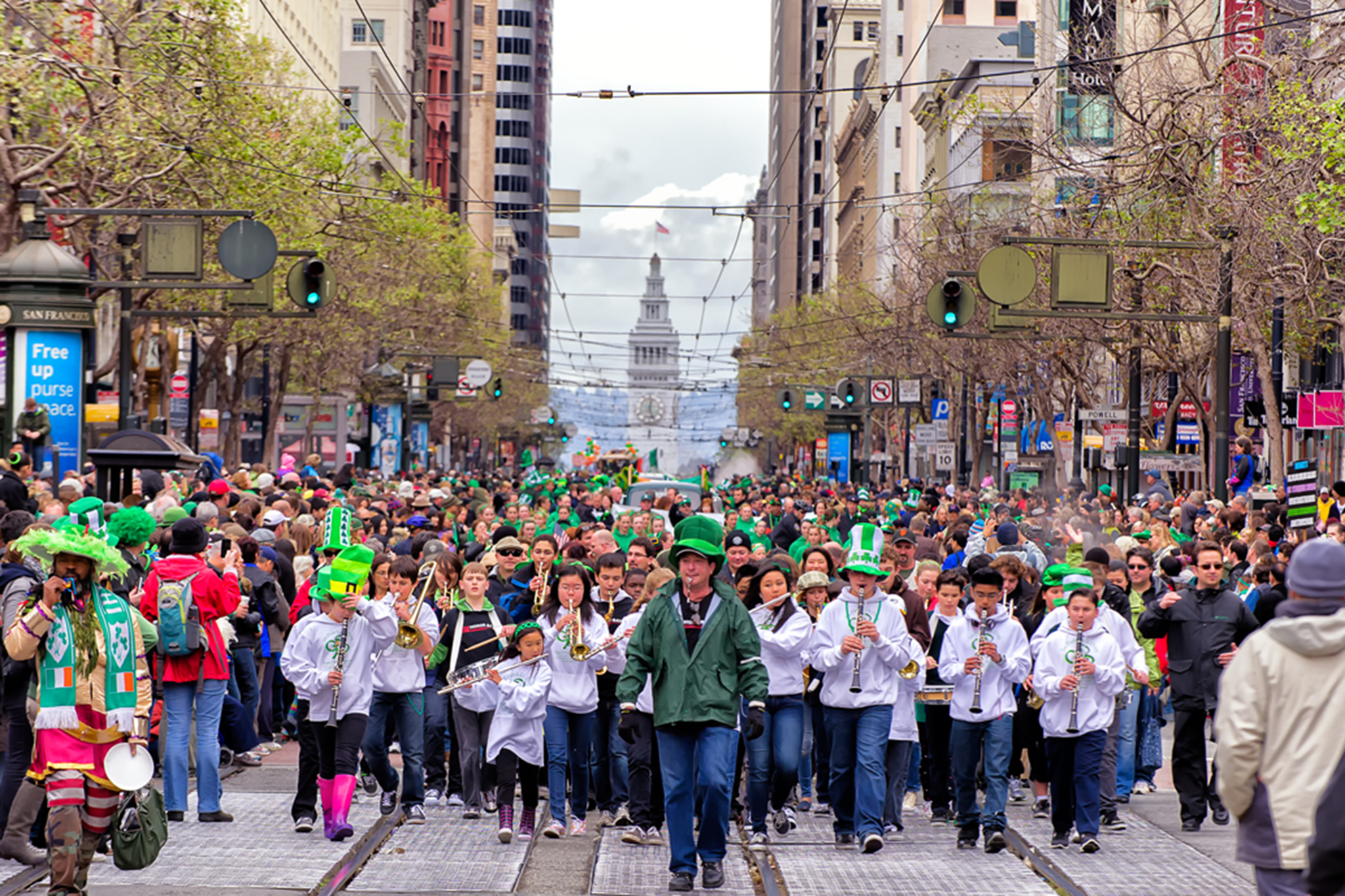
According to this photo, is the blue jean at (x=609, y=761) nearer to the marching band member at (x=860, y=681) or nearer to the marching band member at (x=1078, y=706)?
the marching band member at (x=860, y=681)

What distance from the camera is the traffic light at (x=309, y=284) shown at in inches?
845

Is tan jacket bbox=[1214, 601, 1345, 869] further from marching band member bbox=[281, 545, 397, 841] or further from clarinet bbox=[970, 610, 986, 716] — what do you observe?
marching band member bbox=[281, 545, 397, 841]

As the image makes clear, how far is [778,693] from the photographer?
1120cm

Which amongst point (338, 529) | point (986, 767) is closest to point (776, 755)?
point (986, 767)

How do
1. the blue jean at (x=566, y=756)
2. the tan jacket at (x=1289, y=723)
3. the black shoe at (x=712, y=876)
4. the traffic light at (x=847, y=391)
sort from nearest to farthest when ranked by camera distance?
the tan jacket at (x=1289, y=723) < the black shoe at (x=712, y=876) < the blue jean at (x=566, y=756) < the traffic light at (x=847, y=391)

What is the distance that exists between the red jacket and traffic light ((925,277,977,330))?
12637 millimetres

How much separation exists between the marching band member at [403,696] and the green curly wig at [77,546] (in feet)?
8.16

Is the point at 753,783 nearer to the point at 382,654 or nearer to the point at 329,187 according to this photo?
the point at 382,654

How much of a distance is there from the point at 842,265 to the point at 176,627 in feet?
342

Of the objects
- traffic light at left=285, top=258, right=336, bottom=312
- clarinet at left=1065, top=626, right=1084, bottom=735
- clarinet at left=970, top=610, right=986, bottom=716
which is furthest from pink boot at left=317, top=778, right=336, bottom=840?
traffic light at left=285, top=258, right=336, bottom=312

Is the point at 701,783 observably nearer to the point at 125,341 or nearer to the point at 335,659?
the point at 335,659

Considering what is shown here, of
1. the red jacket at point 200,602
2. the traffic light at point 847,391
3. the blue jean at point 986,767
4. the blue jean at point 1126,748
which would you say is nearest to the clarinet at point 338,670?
the red jacket at point 200,602

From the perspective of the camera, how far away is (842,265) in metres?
114

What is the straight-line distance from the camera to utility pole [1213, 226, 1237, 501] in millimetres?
22487
